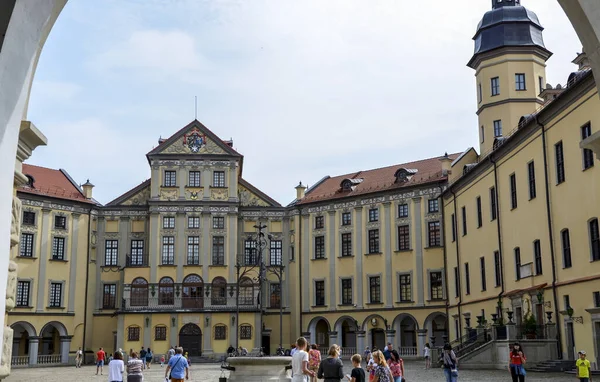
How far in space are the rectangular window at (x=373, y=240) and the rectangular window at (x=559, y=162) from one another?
23679mm

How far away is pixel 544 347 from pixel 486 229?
11.8 meters

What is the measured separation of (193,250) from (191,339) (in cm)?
687

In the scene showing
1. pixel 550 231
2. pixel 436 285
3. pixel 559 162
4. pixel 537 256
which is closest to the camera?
pixel 559 162

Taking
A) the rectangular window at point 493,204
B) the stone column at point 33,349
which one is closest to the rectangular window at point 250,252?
the stone column at point 33,349

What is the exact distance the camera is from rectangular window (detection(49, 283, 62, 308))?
55.0 metres

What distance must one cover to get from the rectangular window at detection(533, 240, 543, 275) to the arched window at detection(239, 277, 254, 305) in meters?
26.5

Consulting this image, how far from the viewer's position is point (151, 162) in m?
57.8

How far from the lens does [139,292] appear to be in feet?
184

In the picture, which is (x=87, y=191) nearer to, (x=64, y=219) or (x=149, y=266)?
(x=64, y=219)

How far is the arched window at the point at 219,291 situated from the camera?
5634 centimetres

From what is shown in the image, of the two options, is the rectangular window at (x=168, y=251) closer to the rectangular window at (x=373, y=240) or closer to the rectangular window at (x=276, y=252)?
the rectangular window at (x=276, y=252)

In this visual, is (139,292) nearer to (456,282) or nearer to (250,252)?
(250,252)

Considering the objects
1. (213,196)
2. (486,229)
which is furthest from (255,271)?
(486,229)

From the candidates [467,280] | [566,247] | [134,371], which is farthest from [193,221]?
[134,371]
